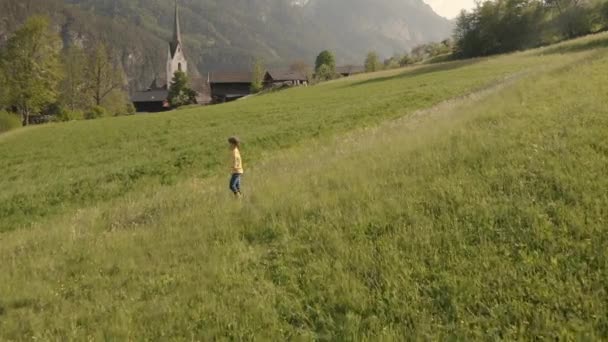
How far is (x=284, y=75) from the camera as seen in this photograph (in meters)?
122

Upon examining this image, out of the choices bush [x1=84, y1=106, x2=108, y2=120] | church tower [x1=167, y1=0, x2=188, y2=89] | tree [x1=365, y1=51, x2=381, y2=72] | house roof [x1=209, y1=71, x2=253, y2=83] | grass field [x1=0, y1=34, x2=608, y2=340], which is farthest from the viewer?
church tower [x1=167, y1=0, x2=188, y2=89]

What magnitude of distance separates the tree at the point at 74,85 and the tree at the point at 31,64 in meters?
24.0

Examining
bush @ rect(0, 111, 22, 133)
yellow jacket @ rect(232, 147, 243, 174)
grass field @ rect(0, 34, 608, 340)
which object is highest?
bush @ rect(0, 111, 22, 133)

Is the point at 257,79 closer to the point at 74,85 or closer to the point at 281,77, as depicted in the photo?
the point at 281,77

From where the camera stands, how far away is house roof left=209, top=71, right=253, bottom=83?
404 feet

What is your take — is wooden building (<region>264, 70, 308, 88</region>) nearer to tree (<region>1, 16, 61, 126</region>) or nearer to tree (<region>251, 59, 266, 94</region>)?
tree (<region>251, 59, 266, 94</region>)

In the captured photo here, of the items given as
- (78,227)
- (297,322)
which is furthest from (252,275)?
(78,227)

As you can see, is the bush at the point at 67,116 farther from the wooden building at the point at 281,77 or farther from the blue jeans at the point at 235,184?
the blue jeans at the point at 235,184

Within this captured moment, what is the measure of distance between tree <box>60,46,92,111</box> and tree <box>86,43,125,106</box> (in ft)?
3.94

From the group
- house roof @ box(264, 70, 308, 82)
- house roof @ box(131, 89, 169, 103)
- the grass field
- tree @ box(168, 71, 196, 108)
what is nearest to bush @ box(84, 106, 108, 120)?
tree @ box(168, 71, 196, 108)

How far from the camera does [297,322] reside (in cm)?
527

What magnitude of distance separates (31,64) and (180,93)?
3654cm

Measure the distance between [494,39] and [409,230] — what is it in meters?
83.8

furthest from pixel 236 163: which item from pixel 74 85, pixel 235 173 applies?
pixel 74 85
